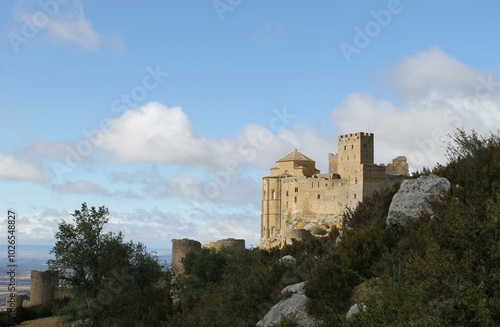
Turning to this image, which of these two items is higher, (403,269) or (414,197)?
(414,197)

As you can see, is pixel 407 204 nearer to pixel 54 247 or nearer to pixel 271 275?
pixel 271 275

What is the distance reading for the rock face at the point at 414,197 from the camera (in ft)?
53.9

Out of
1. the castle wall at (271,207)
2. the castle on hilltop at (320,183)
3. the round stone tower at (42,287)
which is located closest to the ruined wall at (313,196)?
the castle on hilltop at (320,183)

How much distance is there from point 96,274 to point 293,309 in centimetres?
1626

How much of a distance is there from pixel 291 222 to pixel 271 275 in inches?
2080

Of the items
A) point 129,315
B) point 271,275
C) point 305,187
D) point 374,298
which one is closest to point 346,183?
point 305,187

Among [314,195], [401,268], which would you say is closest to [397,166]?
[314,195]

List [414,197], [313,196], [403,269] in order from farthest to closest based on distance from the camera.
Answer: [313,196] < [414,197] < [403,269]

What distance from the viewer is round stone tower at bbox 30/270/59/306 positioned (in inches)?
1571

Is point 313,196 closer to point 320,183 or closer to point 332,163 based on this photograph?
point 320,183

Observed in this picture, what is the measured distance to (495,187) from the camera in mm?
14758

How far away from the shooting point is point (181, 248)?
1596 inches

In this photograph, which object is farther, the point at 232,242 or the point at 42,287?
the point at 232,242

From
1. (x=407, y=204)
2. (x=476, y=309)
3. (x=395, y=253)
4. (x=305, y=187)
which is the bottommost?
(x=476, y=309)
